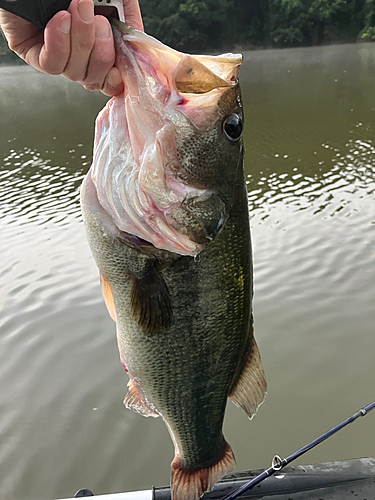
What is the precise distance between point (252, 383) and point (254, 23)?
4989cm

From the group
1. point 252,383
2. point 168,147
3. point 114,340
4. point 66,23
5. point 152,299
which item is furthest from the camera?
point 114,340

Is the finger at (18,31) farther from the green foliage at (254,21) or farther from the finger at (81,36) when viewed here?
the green foliage at (254,21)

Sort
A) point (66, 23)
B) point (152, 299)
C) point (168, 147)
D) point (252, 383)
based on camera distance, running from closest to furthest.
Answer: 1. point (66, 23)
2. point (168, 147)
3. point (152, 299)
4. point (252, 383)

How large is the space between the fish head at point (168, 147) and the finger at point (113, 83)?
0.06ft

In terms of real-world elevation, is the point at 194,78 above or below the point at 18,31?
below

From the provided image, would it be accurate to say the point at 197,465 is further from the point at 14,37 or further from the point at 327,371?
the point at 327,371

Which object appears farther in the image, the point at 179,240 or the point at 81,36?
the point at 179,240

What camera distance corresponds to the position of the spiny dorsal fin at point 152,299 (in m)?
1.39

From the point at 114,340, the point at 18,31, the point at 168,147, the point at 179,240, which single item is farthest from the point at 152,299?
the point at 114,340

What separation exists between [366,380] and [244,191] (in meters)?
2.82

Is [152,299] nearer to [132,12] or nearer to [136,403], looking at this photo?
[136,403]

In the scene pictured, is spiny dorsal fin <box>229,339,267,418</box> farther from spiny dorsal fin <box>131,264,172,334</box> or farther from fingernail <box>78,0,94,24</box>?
fingernail <box>78,0,94,24</box>

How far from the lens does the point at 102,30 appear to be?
1086 mm

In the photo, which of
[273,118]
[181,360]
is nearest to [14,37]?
[181,360]
